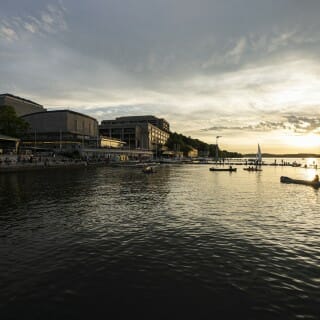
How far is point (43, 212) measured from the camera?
29.1m

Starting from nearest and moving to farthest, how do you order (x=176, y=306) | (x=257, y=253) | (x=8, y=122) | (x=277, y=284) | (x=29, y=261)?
1. (x=176, y=306)
2. (x=277, y=284)
3. (x=29, y=261)
4. (x=257, y=253)
5. (x=8, y=122)

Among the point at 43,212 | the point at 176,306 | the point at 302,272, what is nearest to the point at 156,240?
the point at 176,306

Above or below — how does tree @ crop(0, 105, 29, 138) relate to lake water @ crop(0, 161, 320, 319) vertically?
above

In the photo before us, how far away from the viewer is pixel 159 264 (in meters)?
15.7

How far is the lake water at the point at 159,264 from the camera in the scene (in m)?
11.3

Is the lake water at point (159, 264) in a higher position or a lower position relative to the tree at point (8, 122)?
lower

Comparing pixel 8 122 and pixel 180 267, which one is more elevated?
pixel 8 122

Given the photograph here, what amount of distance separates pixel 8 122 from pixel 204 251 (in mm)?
135174

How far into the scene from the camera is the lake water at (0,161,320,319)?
11328mm

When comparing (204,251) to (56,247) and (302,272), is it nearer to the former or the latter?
(302,272)

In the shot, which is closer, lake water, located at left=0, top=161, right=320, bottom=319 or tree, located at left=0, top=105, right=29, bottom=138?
lake water, located at left=0, top=161, right=320, bottom=319

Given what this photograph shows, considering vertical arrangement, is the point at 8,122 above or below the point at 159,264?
above

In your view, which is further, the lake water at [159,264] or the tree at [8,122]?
the tree at [8,122]

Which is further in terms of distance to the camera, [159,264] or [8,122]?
[8,122]
